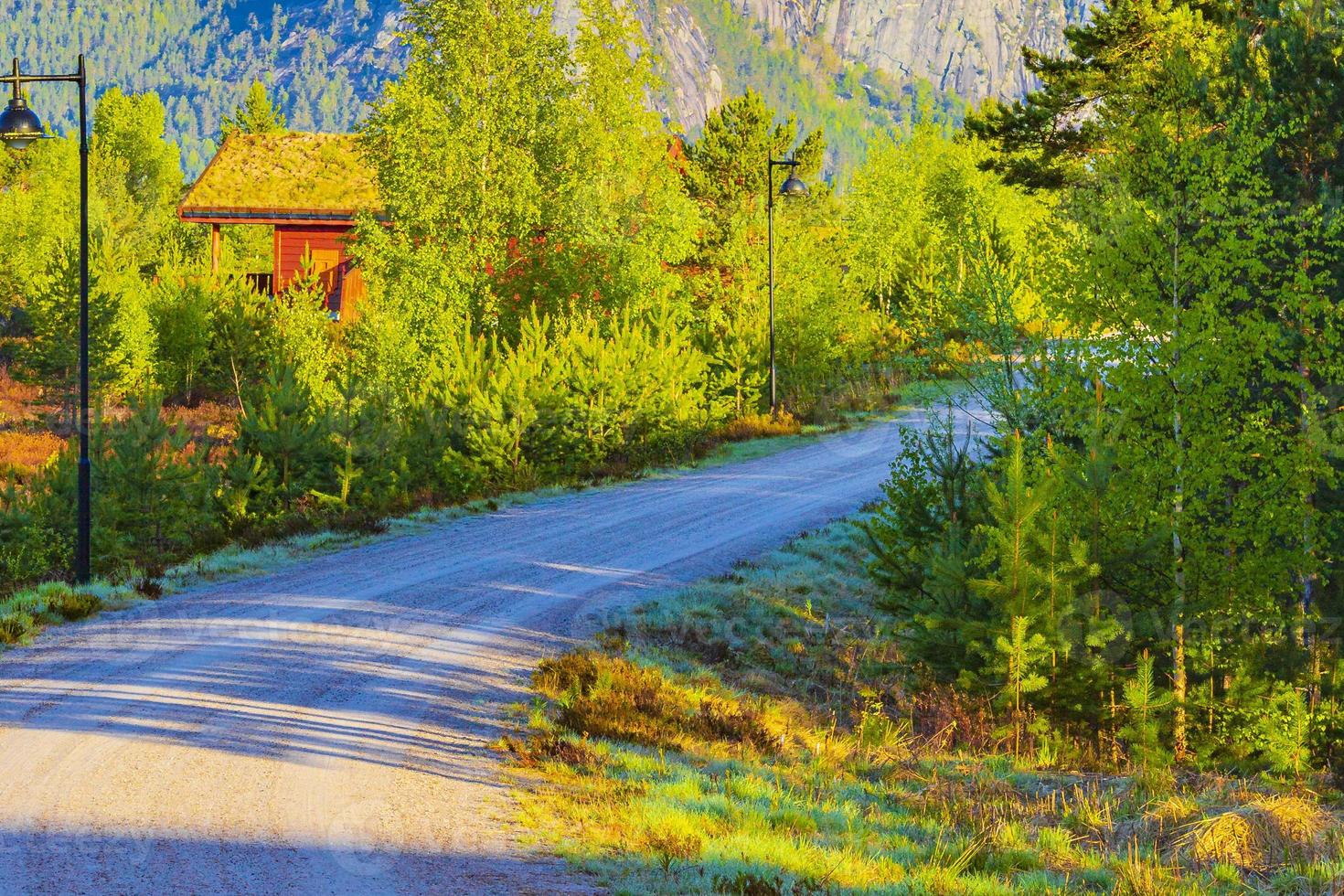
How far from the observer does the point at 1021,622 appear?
12.0 meters

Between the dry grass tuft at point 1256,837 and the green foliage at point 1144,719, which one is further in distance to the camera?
the green foliage at point 1144,719

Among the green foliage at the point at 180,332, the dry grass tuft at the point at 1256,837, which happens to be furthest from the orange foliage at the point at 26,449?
the dry grass tuft at the point at 1256,837

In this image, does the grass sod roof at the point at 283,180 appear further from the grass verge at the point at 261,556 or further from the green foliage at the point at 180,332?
the grass verge at the point at 261,556

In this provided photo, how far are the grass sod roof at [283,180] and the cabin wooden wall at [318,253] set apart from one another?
43.1 inches

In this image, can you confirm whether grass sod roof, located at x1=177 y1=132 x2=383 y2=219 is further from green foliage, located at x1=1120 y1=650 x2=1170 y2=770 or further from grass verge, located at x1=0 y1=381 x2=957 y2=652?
green foliage, located at x1=1120 y1=650 x2=1170 y2=770

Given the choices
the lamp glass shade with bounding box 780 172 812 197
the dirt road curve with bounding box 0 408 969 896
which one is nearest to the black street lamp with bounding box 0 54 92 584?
the dirt road curve with bounding box 0 408 969 896

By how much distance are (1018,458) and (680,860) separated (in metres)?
5.38

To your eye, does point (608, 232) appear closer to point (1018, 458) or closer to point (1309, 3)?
point (1309, 3)

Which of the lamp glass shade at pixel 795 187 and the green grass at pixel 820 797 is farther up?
the lamp glass shade at pixel 795 187

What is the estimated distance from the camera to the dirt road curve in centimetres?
754

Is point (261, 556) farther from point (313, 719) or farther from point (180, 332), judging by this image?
point (180, 332)

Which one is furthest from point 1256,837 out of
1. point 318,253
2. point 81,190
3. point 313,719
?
point 318,253

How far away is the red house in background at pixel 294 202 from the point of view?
5112 cm

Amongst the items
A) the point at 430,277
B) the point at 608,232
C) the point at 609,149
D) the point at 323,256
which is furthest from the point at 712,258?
the point at 323,256
